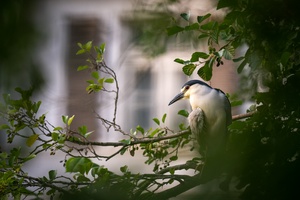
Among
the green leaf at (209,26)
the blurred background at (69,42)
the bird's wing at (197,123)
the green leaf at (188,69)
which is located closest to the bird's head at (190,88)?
the bird's wing at (197,123)

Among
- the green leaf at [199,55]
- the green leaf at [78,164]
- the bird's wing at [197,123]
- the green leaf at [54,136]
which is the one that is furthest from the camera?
the bird's wing at [197,123]

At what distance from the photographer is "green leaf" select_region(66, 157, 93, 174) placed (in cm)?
80

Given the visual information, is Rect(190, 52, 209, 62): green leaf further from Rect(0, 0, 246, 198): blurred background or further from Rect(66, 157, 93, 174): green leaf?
Rect(0, 0, 246, 198): blurred background

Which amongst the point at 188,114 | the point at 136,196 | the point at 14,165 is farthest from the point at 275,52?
the point at 188,114

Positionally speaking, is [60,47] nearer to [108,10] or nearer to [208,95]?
[108,10]

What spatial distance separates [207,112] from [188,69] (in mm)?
452

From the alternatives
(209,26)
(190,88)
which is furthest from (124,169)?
(190,88)

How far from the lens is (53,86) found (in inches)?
12.6

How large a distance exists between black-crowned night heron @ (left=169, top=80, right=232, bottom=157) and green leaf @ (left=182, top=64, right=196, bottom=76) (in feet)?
0.90

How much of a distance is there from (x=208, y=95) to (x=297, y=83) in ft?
3.05

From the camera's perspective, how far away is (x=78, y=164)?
2.93 feet

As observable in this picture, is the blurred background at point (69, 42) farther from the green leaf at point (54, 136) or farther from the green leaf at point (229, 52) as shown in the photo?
the green leaf at point (54, 136)

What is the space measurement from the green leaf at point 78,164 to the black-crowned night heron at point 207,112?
0.36m

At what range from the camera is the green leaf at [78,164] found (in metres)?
0.80
